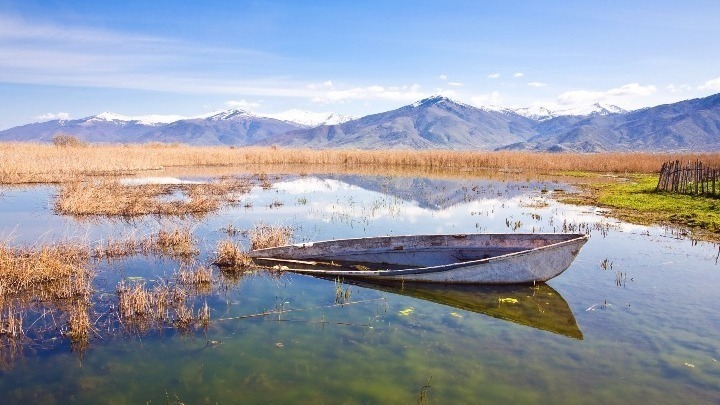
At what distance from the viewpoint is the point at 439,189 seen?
31.2 m

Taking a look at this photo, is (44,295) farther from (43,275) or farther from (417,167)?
(417,167)

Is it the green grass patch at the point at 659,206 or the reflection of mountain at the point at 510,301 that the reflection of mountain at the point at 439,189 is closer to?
the green grass patch at the point at 659,206

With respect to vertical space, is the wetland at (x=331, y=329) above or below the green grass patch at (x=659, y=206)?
below

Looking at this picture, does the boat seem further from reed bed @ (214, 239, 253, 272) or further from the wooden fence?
the wooden fence

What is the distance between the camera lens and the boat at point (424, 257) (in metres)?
10.4

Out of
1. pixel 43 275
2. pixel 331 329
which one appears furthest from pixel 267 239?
pixel 331 329

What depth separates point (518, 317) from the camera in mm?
8984

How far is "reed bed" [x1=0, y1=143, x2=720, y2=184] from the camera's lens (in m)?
33.8

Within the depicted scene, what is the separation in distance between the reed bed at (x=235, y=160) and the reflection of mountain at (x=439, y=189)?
16.1 m

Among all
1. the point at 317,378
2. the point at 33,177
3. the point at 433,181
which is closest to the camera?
the point at 317,378

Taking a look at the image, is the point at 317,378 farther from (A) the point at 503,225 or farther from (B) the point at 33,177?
(B) the point at 33,177

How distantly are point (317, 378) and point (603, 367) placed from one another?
4.02 m

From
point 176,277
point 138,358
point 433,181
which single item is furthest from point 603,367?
point 433,181

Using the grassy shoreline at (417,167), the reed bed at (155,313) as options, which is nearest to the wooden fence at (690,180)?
the grassy shoreline at (417,167)
